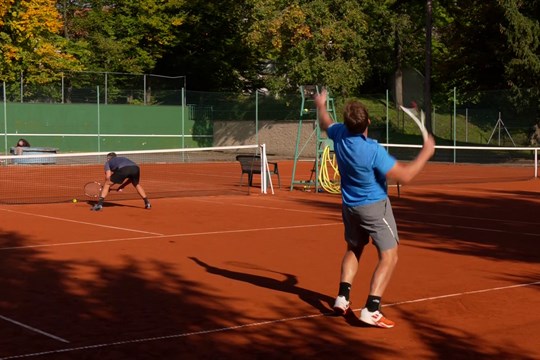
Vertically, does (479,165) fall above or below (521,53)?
below

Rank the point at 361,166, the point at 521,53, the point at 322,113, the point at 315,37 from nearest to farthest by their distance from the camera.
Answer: the point at 361,166 < the point at 322,113 < the point at 521,53 < the point at 315,37

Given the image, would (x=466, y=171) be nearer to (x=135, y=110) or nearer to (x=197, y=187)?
(x=197, y=187)

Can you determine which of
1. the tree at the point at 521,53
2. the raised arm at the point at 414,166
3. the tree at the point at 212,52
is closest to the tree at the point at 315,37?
the tree at the point at 212,52

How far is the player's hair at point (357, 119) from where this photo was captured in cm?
706

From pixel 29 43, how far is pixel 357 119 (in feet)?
131

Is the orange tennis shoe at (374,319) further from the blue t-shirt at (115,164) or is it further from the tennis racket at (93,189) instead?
the tennis racket at (93,189)

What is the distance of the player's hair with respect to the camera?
7062 millimetres

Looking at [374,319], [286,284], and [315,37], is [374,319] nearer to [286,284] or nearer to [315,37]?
[286,284]

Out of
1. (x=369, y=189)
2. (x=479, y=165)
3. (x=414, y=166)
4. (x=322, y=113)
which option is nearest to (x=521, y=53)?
(x=479, y=165)

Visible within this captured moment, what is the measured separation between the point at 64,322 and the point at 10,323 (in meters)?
0.40

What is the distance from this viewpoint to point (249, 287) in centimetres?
889

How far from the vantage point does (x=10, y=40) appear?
44.6 metres

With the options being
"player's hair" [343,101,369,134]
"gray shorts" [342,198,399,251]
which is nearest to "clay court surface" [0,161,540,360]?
"gray shorts" [342,198,399,251]

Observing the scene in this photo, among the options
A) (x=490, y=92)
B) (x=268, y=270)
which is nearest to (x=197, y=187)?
(x=268, y=270)
